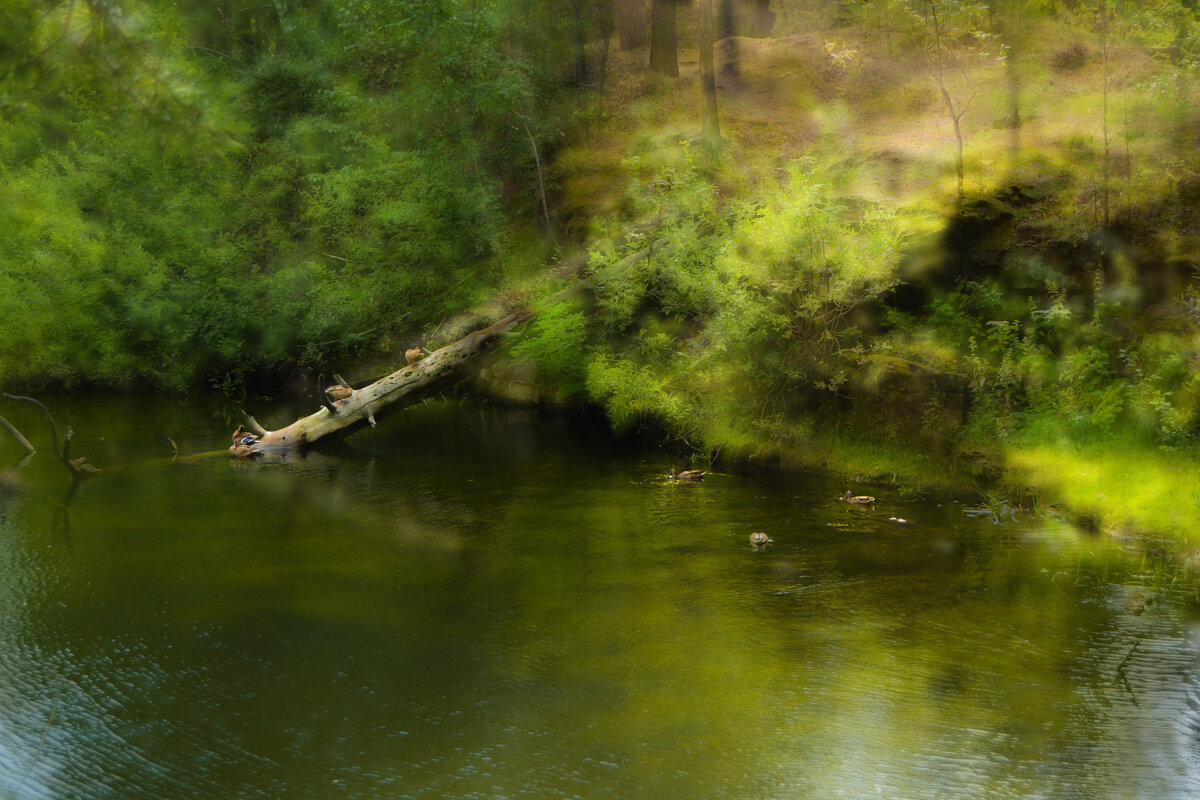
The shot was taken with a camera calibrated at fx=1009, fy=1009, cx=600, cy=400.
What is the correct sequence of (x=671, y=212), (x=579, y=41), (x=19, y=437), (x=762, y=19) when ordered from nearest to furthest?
(x=19, y=437) < (x=671, y=212) < (x=579, y=41) < (x=762, y=19)

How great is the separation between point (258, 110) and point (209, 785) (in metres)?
27.9

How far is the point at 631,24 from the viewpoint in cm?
3195

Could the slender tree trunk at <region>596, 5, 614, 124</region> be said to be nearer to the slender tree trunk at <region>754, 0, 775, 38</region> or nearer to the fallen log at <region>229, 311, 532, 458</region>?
the slender tree trunk at <region>754, 0, 775, 38</region>

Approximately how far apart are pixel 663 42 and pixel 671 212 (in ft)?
36.4

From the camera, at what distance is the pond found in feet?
24.9

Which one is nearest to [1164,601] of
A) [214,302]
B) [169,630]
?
[169,630]

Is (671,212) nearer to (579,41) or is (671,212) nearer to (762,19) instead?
(579,41)

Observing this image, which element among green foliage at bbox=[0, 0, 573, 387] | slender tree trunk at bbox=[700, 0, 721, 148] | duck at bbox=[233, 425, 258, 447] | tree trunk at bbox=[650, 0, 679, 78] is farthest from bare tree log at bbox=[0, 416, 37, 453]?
tree trunk at bbox=[650, 0, 679, 78]

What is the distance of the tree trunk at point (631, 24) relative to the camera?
3194 centimetres

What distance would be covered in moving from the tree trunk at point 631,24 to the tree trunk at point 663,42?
303cm

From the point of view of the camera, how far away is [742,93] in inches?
1094

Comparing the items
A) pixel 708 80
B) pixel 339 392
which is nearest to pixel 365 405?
pixel 339 392

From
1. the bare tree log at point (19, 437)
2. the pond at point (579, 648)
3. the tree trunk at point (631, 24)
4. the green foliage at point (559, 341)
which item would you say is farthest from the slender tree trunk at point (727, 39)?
the bare tree log at point (19, 437)

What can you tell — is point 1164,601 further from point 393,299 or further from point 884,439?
point 393,299
